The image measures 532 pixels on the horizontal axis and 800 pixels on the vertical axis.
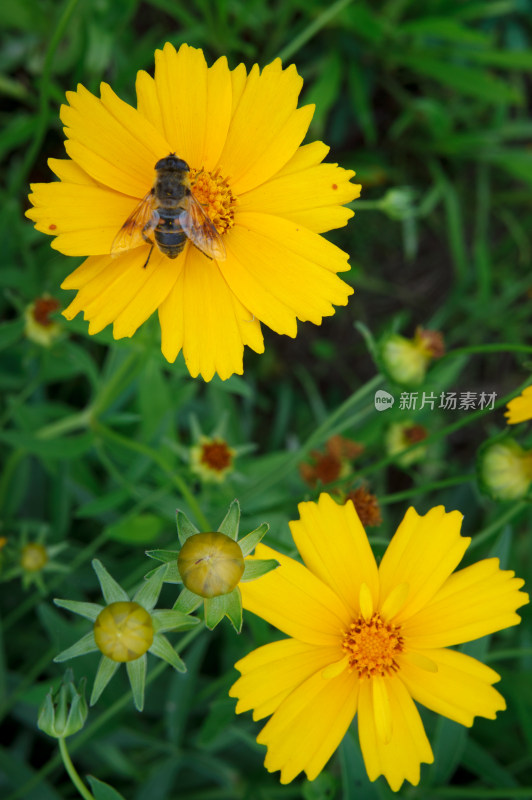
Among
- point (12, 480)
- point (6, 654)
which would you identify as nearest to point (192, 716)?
point (6, 654)

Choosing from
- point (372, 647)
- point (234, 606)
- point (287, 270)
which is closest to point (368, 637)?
point (372, 647)

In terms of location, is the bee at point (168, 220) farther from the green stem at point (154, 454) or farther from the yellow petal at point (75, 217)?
the green stem at point (154, 454)

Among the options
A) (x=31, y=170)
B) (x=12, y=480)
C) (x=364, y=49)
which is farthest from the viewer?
(x=364, y=49)

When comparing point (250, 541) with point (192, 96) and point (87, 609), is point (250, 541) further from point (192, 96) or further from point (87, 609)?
point (192, 96)

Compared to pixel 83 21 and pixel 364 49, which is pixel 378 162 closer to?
pixel 364 49

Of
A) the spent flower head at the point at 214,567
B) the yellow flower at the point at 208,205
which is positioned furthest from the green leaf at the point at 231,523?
the yellow flower at the point at 208,205

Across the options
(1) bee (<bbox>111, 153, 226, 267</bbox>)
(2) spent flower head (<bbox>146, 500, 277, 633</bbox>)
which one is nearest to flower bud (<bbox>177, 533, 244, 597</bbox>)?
(2) spent flower head (<bbox>146, 500, 277, 633</bbox>)
